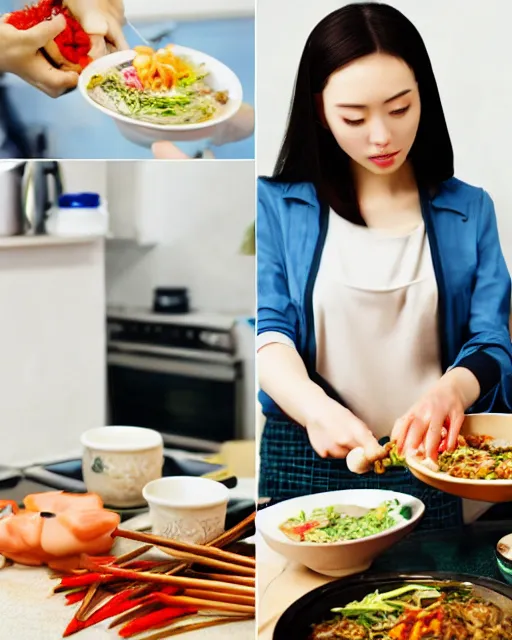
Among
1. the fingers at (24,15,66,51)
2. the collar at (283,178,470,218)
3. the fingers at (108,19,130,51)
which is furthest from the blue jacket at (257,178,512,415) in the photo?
the fingers at (24,15,66,51)

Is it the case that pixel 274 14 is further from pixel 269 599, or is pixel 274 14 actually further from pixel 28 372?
pixel 269 599

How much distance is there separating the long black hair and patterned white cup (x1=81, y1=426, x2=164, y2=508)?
65 centimetres

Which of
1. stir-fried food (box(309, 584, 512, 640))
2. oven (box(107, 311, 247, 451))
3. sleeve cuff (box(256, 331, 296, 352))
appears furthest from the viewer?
oven (box(107, 311, 247, 451))

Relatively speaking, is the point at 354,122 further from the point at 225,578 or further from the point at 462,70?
the point at 225,578

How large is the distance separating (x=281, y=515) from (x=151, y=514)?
0.29 metres

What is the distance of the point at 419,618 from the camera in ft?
5.22

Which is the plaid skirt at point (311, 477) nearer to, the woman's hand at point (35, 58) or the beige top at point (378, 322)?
the beige top at point (378, 322)

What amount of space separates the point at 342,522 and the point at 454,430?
0.30 meters

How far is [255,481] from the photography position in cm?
174

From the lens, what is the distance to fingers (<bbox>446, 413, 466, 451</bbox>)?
1.63 metres

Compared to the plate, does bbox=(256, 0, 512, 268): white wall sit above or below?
above

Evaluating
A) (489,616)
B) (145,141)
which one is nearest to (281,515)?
(489,616)

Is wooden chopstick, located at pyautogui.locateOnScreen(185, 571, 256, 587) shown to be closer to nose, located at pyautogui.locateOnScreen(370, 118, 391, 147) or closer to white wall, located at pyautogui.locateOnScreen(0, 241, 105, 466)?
white wall, located at pyautogui.locateOnScreen(0, 241, 105, 466)

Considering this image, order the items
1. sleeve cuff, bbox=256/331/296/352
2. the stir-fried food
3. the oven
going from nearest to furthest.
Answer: the stir-fried food → sleeve cuff, bbox=256/331/296/352 → the oven
